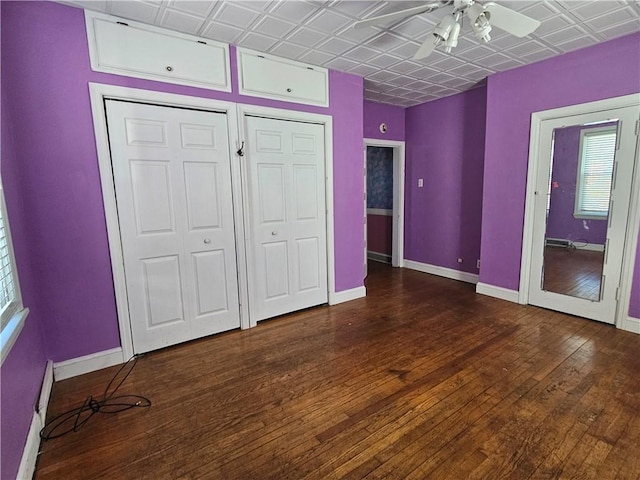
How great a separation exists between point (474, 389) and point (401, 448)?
0.78 metres

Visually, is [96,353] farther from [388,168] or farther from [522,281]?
[388,168]

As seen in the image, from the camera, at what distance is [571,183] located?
3203 millimetres

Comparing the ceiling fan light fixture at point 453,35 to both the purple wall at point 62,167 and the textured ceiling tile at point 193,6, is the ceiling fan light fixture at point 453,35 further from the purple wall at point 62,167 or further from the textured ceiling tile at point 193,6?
the purple wall at point 62,167

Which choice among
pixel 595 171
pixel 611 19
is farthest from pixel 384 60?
pixel 595 171

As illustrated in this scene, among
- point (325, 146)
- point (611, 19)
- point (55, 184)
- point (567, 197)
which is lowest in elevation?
point (567, 197)

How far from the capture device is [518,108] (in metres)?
3.49

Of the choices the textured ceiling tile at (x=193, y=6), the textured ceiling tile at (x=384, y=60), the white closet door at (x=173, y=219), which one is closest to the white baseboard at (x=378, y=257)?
the textured ceiling tile at (x=384, y=60)

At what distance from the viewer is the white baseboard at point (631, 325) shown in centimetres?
287

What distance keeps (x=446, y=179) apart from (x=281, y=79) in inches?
114

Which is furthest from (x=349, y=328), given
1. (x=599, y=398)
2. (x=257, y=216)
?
(x=599, y=398)

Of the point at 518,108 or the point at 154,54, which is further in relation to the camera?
the point at 518,108

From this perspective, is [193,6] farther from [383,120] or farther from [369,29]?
[383,120]

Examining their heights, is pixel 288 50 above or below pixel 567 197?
above

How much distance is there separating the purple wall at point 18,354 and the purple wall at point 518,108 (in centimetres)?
434
